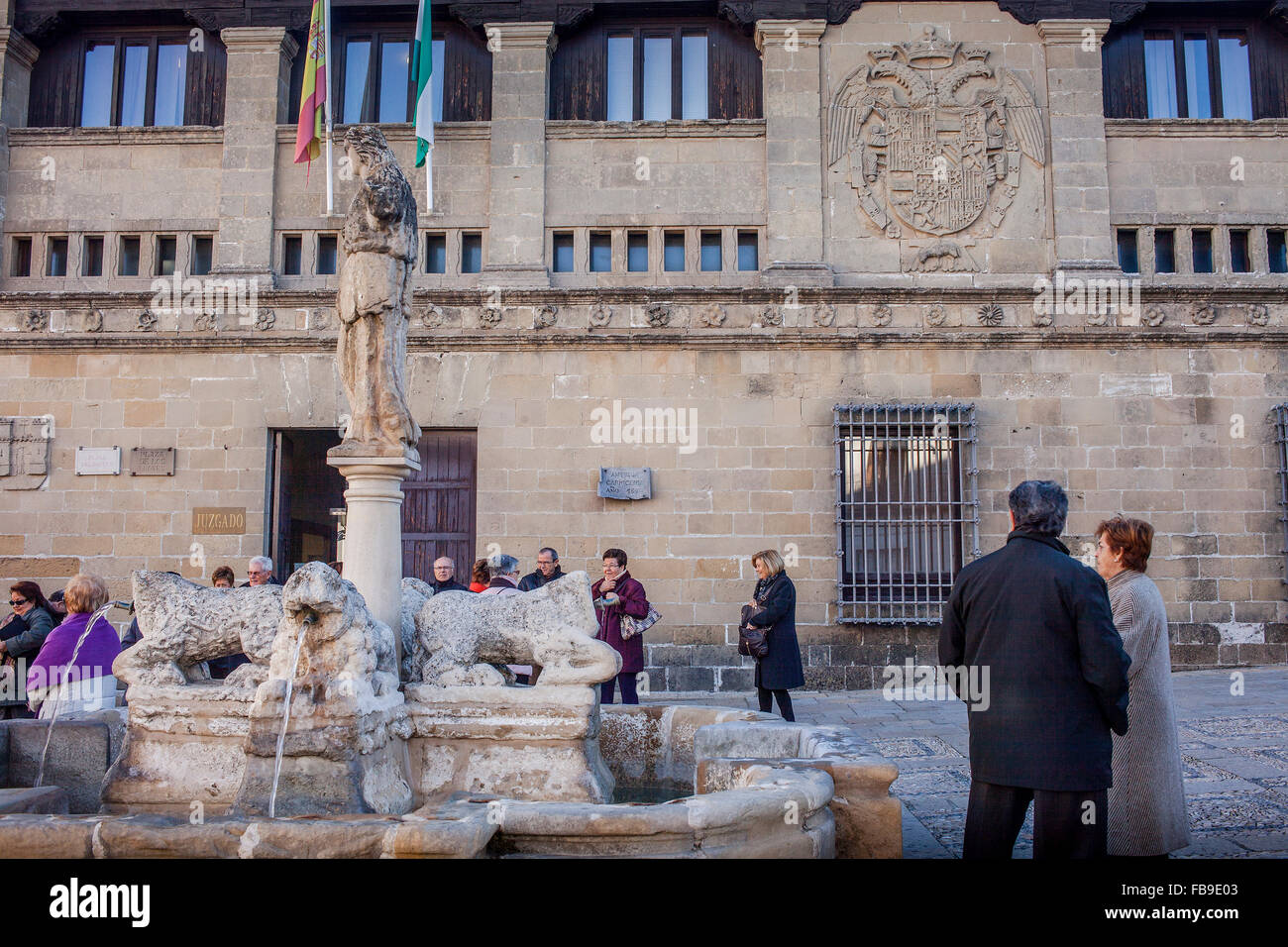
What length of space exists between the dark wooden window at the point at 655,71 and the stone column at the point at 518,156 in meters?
0.53

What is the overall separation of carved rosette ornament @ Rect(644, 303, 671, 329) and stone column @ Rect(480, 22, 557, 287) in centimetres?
123

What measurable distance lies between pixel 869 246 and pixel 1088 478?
3.54 metres

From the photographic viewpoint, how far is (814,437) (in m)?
10.7

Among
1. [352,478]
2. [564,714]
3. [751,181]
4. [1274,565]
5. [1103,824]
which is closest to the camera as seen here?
[1103,824]

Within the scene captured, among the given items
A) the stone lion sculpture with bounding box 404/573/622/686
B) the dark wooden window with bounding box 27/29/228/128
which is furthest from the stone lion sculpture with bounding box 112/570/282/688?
the dark wooden window with bounding box 27/29/228/128

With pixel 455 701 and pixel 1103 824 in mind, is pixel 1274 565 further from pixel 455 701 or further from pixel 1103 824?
pixel 455 701

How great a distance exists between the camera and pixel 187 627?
4.60 metres

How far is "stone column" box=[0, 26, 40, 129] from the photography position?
11477 mm

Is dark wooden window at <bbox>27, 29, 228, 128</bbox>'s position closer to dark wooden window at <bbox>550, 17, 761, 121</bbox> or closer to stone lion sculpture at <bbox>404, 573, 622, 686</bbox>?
dark wooden window at <bbox>550, 17, 761, 121</bbox>

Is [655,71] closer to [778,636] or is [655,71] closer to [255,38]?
[255,38]

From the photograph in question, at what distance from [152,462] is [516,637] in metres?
7.81

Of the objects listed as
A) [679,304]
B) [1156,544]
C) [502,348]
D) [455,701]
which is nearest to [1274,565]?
[1156,544]

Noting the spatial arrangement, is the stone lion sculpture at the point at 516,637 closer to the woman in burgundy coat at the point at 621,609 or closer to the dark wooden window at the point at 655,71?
the woman in burgundy coat at the point at 621,609

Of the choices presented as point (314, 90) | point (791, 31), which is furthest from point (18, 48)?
point (791, 31)
